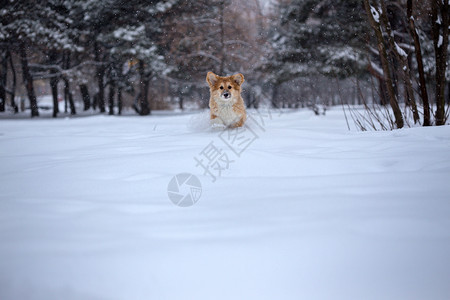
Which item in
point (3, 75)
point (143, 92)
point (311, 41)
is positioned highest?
point (311, 41)

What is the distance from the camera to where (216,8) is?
13969mm

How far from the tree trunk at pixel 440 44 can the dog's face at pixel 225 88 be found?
2.52 m

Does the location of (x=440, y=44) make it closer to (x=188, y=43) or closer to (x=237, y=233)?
(x=237, y=233)

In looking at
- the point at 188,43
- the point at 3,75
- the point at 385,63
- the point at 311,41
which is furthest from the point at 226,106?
the point at 3,75

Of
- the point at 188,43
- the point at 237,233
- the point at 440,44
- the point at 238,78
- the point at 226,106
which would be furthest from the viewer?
the point at 188,43

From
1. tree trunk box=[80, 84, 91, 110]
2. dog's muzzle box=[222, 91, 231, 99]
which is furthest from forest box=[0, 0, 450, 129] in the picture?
dog's muzzle box=[222, 91, 231, 99]

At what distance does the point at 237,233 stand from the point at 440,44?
3.52m

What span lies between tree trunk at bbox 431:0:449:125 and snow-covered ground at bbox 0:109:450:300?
163 centimetres

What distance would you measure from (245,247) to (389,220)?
60 cm

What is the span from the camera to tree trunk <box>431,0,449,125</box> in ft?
10.3

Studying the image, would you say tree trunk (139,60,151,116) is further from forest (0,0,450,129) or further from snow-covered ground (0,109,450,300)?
snow-covered ground (0,109,450,300)

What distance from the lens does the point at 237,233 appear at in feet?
3.75

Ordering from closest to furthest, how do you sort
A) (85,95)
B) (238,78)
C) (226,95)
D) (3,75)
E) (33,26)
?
(226,95) → (238,78) → (33,26) → (3,75) → (85,95)

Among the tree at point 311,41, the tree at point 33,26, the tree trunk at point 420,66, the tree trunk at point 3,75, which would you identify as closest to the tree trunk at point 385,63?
the tree trunk at point 420,66
